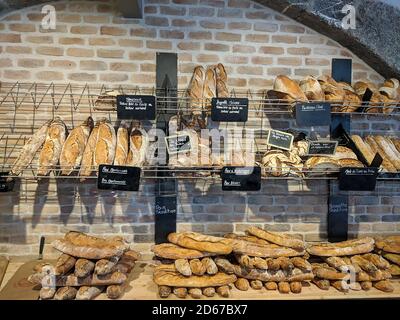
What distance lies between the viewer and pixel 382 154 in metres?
2.08

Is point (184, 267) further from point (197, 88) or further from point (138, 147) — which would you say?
point (197, 88)

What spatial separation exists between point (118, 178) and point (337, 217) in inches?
58.5

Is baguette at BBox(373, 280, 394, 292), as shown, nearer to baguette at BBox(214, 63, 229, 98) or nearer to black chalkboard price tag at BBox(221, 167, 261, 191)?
black chalkboard price tag at BBox(221, 167, 261, 191)

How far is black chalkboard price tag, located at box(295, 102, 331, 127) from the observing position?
6.30 feet

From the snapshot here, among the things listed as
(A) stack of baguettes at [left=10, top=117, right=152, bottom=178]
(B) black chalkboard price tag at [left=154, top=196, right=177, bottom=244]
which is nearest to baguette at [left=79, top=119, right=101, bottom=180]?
(A) stack of baguettes at [left=10, top=117, right=152, bottom=178]

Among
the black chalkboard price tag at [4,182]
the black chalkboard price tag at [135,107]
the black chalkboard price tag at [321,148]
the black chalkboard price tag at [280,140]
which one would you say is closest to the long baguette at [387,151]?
the black chalkboard price tag at [321,148]

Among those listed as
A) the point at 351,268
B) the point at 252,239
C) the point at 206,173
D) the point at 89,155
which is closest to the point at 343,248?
the point at 351,268

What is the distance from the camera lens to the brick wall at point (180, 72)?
6.91 feet

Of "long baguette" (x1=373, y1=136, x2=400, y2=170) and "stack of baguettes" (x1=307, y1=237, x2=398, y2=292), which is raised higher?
"long baguette" (x1=373, y1=136, x2=400, y2=170)

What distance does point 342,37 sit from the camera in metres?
2.20

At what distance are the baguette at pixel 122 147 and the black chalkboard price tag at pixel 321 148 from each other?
1.05 metres

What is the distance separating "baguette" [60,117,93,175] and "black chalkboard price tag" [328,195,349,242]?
5.31 feet
